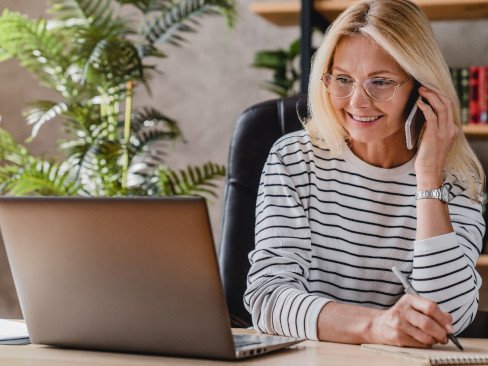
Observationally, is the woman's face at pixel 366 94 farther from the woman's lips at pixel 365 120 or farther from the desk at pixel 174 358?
the desk at pixel 174 358

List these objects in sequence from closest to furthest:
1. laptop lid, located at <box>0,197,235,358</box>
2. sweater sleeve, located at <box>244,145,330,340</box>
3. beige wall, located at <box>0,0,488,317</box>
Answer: laptop lid, located at <box>0,197,235,358</box>, sweater sleeve, located at <box>244,145,330,340</box>, beige wall, located at <box>0,0,488,317</box>

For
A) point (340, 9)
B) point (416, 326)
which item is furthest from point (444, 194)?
point (340, 9)

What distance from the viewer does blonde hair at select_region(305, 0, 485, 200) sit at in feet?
5.38

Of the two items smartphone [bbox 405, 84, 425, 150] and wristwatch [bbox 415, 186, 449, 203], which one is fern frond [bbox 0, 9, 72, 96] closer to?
smartphone [bbox 405, 84, 425, 150]

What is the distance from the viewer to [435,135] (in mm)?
1673

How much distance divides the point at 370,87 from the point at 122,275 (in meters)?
0.77

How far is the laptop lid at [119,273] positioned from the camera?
→ 101 cm

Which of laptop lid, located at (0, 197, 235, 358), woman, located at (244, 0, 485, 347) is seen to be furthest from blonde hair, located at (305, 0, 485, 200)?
laptop lid, located at (0, 197, 235, 358)

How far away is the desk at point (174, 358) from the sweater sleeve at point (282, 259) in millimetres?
187

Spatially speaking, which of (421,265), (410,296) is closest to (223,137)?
(421,265)

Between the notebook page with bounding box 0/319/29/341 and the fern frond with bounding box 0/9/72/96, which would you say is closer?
the notebook page with bounding box 0/319/29/341

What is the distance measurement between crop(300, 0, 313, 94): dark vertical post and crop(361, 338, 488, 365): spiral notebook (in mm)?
1483

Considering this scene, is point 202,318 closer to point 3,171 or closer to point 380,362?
point 380,362

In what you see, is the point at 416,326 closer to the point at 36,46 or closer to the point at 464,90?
the point at 464,90
